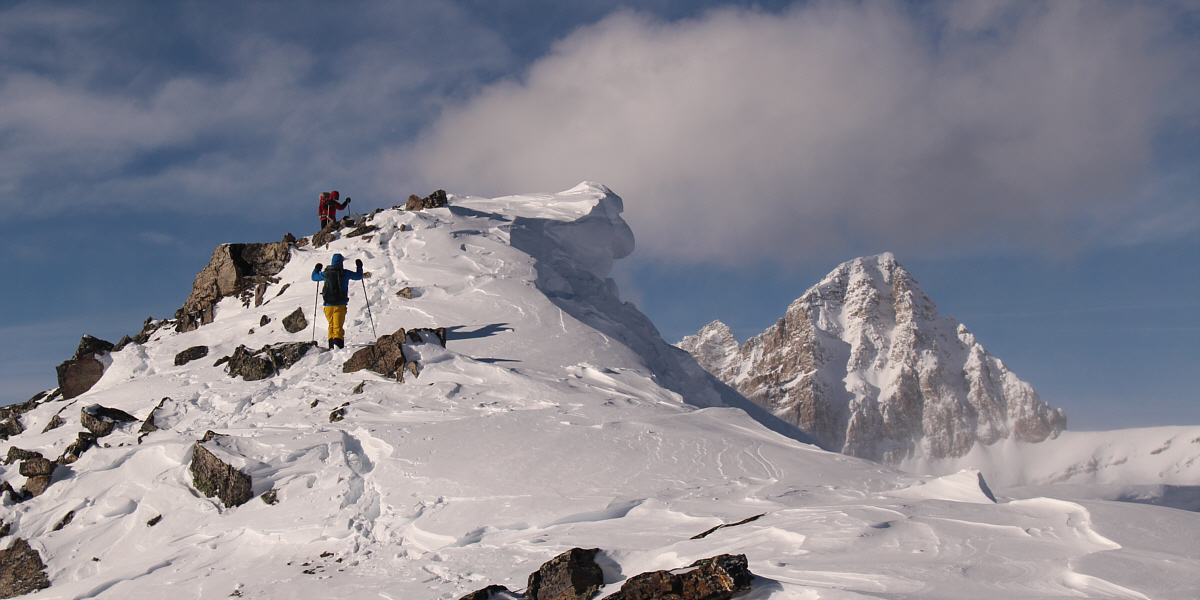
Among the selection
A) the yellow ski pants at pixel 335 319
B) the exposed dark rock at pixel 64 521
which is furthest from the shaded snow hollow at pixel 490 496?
the yellow ski pants at pixel 335 319

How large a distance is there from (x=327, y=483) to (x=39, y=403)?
1313 centimetres

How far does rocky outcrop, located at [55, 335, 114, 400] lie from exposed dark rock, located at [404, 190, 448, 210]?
1206 centimetres

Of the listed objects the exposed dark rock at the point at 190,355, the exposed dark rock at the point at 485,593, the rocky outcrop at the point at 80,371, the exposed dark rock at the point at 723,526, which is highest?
the exposed dark rock at the point at 190,355

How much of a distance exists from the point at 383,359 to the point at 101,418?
5967 millimetres

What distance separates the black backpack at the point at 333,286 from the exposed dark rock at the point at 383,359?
62.3 inches

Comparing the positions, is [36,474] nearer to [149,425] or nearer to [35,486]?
[35,486]

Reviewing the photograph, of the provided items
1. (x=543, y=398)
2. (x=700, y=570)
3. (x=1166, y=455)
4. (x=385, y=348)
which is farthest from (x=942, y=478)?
(x=1166, y=455)

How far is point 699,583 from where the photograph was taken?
5.98 meters

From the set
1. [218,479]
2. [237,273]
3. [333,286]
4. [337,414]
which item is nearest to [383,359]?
[333,286]

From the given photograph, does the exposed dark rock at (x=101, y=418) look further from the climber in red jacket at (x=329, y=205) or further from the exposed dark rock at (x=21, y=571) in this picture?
the climber in red jacket at (x=329, y=205)

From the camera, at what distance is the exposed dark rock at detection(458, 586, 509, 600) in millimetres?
6984

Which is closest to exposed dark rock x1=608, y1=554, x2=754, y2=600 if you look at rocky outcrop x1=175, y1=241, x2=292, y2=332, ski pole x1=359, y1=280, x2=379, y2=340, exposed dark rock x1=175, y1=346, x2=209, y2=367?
ski pole x1=359, y1=280, x2=379, y2=340

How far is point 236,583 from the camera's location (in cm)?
927

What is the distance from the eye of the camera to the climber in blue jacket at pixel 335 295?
59.4 ft
